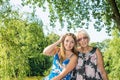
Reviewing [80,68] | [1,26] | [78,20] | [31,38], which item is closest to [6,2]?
[1,26]

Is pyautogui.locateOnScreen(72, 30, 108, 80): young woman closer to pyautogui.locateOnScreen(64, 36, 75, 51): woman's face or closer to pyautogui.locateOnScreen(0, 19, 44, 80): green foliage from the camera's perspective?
pyautogui.locateOnScreen(64, 36, 75, 51): woman's face

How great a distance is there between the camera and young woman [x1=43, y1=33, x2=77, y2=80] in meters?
4.33

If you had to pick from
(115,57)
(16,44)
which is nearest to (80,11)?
(16,44)

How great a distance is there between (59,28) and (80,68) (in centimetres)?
1060

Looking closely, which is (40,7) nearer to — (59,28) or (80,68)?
(59,28)

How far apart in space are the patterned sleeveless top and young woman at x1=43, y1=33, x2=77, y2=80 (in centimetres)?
36

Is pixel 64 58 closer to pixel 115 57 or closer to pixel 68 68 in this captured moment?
pixel 68 68

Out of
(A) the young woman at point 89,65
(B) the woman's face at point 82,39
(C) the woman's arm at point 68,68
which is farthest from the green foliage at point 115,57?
(C) the woman's arm at point 68,68

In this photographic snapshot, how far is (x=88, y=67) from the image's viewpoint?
15.8 ft

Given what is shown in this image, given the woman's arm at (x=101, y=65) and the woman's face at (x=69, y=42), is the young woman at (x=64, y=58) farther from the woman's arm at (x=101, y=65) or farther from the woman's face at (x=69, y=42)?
the woman's arm at (x=101, y=65)

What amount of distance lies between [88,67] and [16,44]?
9.45 m

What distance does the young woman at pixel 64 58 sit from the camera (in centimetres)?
433

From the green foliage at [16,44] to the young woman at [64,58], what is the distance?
906cm

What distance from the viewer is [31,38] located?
14820 mm
